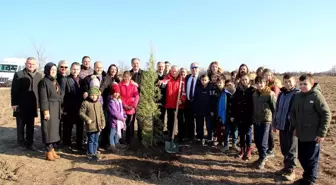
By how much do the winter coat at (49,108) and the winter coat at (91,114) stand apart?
0.64m

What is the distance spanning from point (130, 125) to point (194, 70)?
2343mm

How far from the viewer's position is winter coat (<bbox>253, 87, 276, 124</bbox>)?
250 inches

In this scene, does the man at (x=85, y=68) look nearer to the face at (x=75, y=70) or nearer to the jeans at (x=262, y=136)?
the face at (x=75, y=70)

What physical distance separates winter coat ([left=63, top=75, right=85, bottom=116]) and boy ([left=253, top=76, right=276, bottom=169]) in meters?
4.29

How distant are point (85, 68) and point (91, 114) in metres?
1.50

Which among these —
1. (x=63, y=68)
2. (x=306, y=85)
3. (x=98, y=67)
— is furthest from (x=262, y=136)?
(x=63, y=68)

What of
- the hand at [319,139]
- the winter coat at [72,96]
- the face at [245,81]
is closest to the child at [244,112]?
the face at [245,81]

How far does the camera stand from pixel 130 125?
26.0ft

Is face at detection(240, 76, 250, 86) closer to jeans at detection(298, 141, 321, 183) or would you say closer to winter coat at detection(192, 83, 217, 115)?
winter coat at detection(192, 83, 217, 115)

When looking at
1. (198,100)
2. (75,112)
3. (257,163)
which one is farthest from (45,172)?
(257,163)

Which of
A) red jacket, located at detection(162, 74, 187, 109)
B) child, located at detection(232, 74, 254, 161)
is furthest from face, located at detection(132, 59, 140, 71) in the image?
child, located at detection(232, 74, 254, 161)

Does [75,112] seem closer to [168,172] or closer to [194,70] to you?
[168,172]

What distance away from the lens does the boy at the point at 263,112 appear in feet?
20.9

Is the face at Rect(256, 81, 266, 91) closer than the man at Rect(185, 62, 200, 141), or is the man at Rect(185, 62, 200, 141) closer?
the face at Rect(256, 81, 266, 91)
